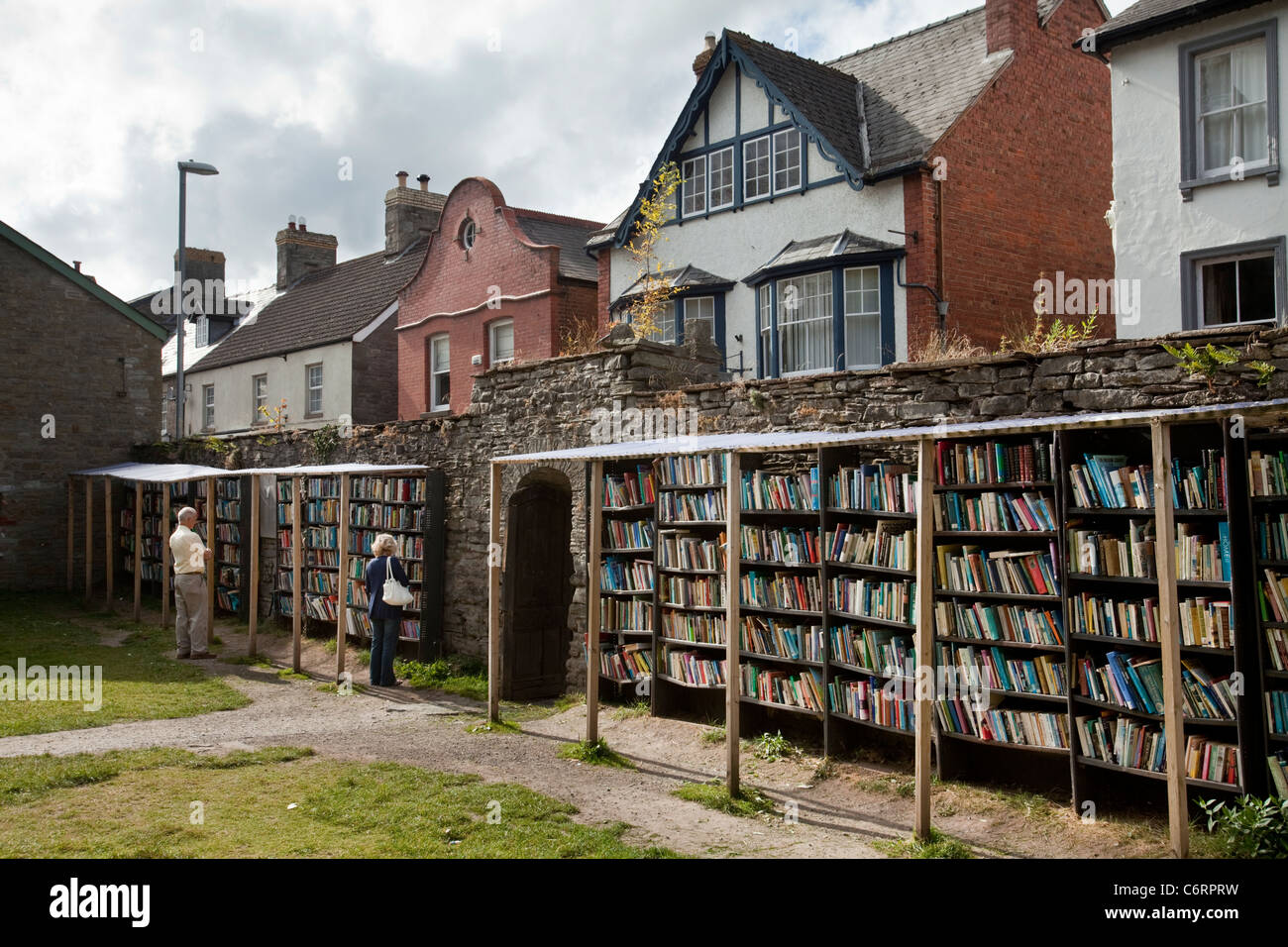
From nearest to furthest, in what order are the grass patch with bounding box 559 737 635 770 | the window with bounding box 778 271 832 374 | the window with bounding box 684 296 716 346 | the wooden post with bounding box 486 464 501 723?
the grass patch with bounding box 559 737 635 770, the wooden post with bounding box 486 464 501 723, the window with bounding box 778 271 832 374, the window with bounding box 684 296 716 346

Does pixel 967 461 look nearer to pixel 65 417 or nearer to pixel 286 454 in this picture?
pixel 286 454

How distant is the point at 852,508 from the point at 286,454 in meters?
12.1

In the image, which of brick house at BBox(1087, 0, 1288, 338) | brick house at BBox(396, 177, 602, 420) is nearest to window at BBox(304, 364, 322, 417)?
brick house at BBox(396, 177, 602, 420)

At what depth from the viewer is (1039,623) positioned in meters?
7.13

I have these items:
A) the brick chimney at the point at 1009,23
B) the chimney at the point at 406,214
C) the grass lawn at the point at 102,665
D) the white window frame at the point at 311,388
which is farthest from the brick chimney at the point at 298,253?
the brick chimney at the point at 1009,23

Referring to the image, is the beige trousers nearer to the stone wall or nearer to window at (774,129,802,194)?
the stone wall

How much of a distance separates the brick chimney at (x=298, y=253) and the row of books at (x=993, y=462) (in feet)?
91.1

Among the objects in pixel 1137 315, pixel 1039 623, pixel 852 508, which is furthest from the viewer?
pixel 1137 315

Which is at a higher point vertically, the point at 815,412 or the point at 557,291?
the point at 557,291

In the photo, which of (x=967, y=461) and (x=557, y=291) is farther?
(x=557, y=291)

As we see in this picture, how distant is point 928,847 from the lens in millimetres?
6281

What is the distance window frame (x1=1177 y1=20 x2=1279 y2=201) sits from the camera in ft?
42.8

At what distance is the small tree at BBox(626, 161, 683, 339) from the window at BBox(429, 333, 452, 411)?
554 centimetres
